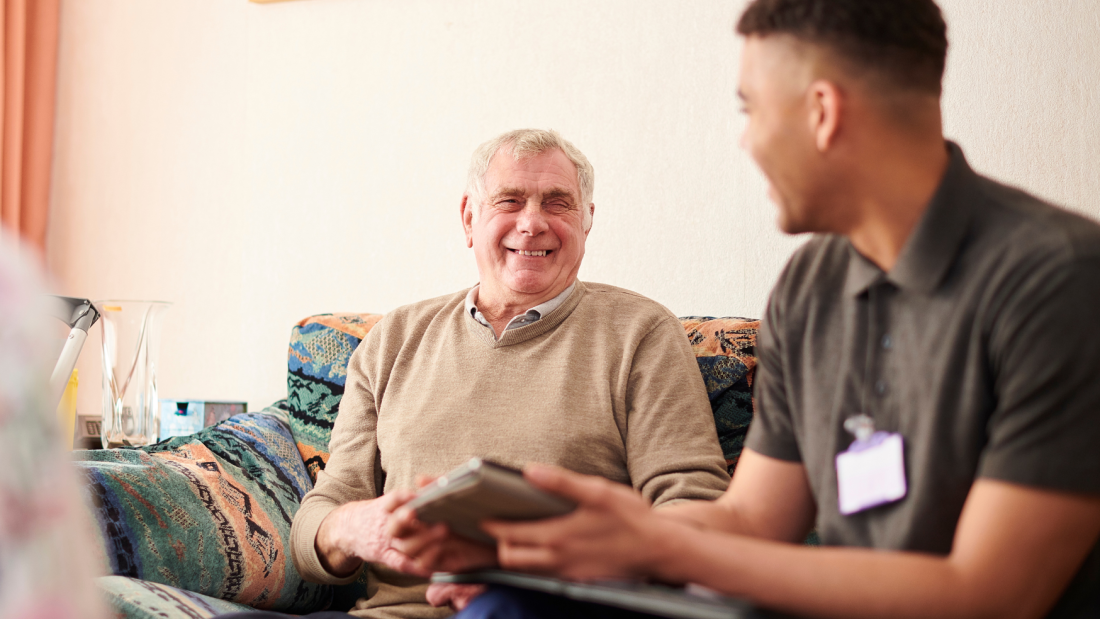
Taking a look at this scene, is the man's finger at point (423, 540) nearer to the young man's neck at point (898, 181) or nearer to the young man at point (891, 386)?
the young man at point (891, 386)

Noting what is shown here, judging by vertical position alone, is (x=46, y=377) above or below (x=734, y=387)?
above

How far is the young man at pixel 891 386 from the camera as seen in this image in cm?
72

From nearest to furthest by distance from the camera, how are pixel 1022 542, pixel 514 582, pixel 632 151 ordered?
1. pixel 1022 542
2. pixel 514 582
3. pixel 632 151

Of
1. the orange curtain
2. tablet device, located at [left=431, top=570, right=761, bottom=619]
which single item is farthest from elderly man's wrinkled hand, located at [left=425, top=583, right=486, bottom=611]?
the orange curtain

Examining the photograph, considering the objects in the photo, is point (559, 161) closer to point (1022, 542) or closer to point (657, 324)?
point (657, 324)

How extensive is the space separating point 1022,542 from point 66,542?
27.9 inches

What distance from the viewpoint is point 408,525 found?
964 mm

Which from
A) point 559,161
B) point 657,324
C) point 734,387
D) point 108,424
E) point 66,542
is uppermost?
point 559,161

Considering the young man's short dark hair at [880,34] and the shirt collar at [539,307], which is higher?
the young man's short dark hair at [880,34]

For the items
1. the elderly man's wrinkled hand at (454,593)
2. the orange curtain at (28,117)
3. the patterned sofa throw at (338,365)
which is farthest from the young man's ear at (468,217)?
the orange curtain at (28,117)

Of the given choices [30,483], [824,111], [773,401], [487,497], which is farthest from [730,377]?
[30,483]

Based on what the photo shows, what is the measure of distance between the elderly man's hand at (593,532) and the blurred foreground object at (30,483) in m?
0.40

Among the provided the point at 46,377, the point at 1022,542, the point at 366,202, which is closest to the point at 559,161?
the point at 366,202

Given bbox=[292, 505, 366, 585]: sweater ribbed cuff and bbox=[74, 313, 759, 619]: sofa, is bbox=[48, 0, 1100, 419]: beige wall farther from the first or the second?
bbox=[292, 505, 366, 585]: sweater ribbed cuff
